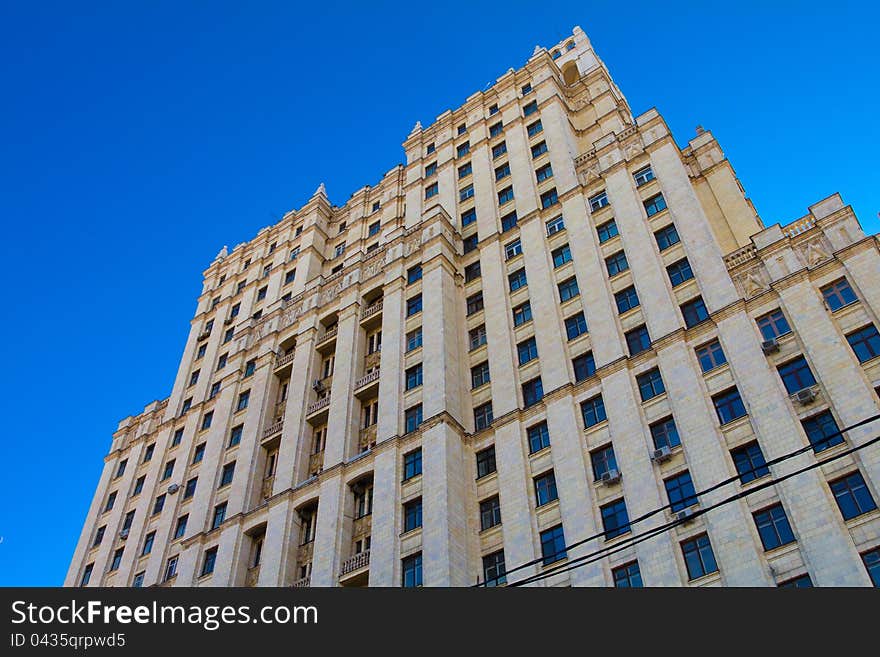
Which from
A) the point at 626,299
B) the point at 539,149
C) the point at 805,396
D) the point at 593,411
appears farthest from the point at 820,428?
the point at 539,149

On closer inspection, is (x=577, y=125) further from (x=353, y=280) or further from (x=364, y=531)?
(x=364, y=531)

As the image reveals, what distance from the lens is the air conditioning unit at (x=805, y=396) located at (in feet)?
95.6

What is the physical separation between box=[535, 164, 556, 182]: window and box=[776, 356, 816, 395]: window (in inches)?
837

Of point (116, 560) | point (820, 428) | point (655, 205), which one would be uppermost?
point (655, 205)

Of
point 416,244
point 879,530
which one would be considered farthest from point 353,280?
point 879,530

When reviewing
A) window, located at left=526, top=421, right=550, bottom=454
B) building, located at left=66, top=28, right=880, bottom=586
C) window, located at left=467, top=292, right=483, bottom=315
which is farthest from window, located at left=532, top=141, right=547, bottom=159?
window, located at left=526, top=421, right=550, bottom=454

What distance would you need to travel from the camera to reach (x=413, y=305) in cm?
4584

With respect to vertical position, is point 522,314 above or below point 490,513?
above

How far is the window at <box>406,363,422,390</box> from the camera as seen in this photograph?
135ft

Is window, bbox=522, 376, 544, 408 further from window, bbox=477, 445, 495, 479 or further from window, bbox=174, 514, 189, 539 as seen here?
window, bbox=174, 514, 189, 539

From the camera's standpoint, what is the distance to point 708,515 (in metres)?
28.3

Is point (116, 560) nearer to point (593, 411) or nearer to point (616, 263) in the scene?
point (593, 411)

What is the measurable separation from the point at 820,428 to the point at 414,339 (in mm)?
20786

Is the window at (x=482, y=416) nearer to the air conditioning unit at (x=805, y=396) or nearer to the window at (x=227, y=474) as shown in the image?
the air conditioning unit at (x=805, y=396)
